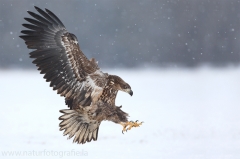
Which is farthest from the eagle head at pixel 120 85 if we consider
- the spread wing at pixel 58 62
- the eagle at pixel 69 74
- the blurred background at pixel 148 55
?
the blurred background at pixel 148 55

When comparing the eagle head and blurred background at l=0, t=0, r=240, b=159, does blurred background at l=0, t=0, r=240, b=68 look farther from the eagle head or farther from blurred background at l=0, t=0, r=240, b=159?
the eagle head

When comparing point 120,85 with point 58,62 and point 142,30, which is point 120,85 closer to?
point 58,62

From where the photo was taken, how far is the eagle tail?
518 centimetres

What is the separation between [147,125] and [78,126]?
5.76 ft

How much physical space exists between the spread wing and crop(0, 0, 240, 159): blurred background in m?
2.42

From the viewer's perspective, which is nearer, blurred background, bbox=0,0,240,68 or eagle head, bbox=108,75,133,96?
eagle head, bbox=108,75,133,96

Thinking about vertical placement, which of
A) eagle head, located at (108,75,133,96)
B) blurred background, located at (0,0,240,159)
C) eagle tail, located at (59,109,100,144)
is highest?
blurred background, located at (0,0,240,159)

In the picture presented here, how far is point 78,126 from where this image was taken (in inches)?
207

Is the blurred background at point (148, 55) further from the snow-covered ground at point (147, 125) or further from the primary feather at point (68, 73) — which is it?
the primary feather at point (68, 73)

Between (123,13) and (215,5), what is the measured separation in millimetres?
2745

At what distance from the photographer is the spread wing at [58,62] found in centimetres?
507

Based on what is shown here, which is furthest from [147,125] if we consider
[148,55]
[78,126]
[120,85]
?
[148,55]


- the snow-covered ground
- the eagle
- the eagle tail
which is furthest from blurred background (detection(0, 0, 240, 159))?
the eagle

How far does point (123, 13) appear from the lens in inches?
624
